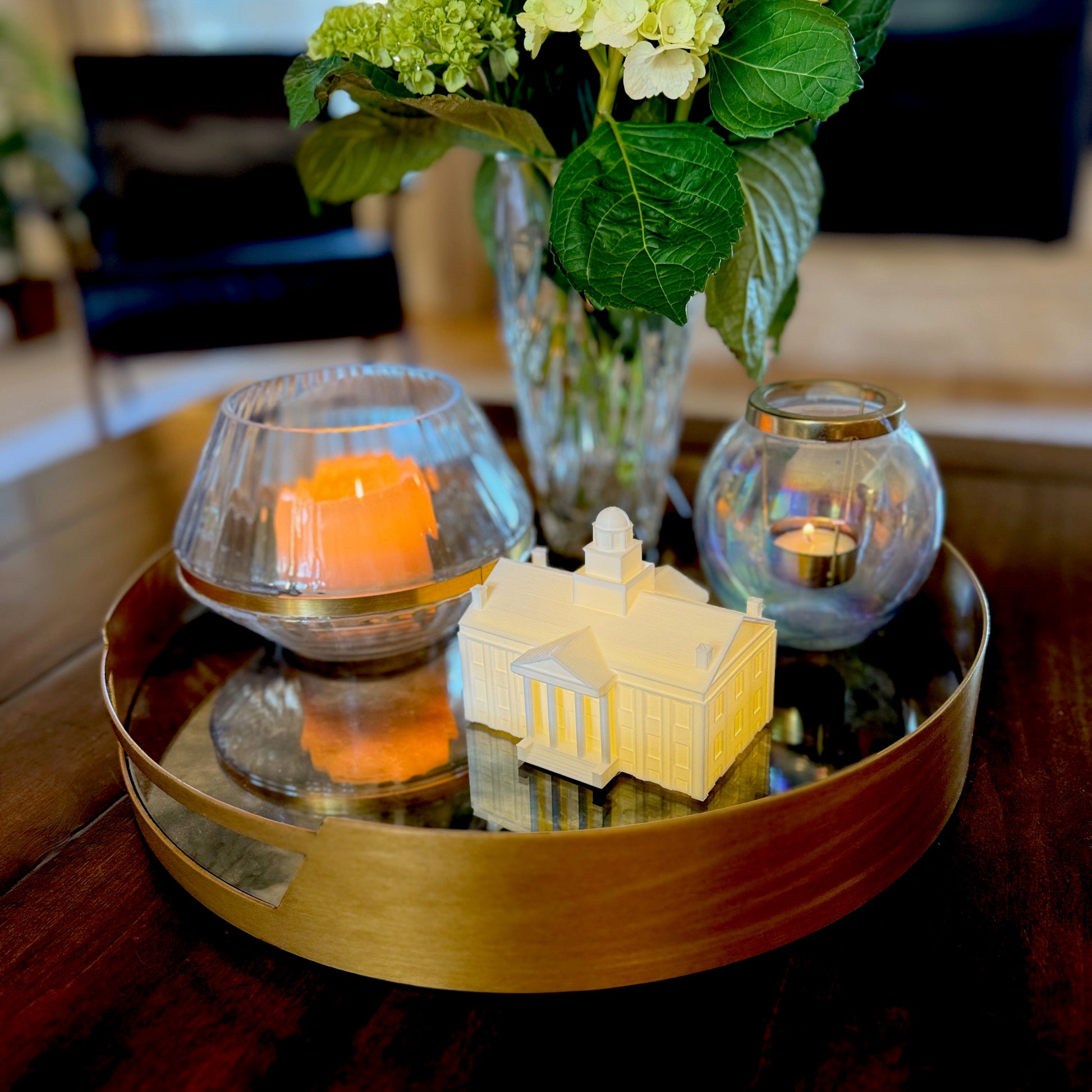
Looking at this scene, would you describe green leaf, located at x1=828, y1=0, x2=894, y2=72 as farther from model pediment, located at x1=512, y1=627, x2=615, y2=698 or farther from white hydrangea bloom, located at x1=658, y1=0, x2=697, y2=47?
model pediment, located at x1=512, y1=627, x2=615, y2=698

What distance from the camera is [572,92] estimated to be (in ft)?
1.90

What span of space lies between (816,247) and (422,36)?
2176 mm

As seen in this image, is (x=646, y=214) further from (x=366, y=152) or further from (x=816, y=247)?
(x=816, y=247)

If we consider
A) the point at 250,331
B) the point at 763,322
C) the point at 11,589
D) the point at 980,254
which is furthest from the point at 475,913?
the point at 980,254

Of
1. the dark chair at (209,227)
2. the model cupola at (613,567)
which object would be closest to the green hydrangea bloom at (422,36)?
the model cupola at (613,567)

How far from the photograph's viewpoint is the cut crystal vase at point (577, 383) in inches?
26.9

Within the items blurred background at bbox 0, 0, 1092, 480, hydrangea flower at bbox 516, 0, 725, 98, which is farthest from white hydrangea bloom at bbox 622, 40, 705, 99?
blurred background at bbox 0, 0, 1092, 480

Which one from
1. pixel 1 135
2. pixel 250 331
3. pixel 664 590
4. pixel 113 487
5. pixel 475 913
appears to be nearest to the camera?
pixel 475 913

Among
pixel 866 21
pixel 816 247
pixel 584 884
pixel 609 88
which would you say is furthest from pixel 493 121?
pixel 816 247

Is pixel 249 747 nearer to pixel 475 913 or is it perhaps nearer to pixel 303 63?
pixel 475 913

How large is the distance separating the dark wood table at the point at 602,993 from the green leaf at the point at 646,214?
28 cm

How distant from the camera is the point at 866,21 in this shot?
0.55m

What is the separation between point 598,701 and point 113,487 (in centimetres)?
62

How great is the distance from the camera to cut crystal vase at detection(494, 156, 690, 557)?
0.68 meters
